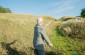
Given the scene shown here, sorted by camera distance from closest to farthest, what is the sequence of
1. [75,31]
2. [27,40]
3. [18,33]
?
[27,40] < [18,33] < [75,31]

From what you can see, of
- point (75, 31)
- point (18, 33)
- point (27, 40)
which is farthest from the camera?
point (75, 31)

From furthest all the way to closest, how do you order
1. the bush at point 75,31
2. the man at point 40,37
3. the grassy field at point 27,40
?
the bush at point 75,31, the grassy field at point 27,40, the man at point 40,37

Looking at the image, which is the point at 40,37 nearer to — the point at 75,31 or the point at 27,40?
the point at 27,40

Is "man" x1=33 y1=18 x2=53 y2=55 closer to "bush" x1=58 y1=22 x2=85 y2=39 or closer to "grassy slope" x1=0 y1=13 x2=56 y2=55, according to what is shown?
"grassy slope" x1=0 y1=13 x2=56 y2=55

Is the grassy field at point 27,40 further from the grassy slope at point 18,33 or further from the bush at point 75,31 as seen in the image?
the bush at point 75,31

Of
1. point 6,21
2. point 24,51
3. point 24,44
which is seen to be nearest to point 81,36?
point 24,44

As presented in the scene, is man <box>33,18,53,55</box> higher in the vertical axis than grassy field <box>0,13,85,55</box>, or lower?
higher

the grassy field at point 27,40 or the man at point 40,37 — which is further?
the grassy field at point 27,40

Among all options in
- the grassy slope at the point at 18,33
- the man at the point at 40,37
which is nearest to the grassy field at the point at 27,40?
the grassy slope at the point at 18,33

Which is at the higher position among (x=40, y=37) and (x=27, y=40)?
(x=40, y=37)

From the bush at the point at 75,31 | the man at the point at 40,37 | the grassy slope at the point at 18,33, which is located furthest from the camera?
the bush at the point at 75,31

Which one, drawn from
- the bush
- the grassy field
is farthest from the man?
the bush

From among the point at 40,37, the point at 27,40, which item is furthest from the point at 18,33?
the point at 40,37

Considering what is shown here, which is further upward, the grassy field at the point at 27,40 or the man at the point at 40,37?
the man at the point at 40,37
